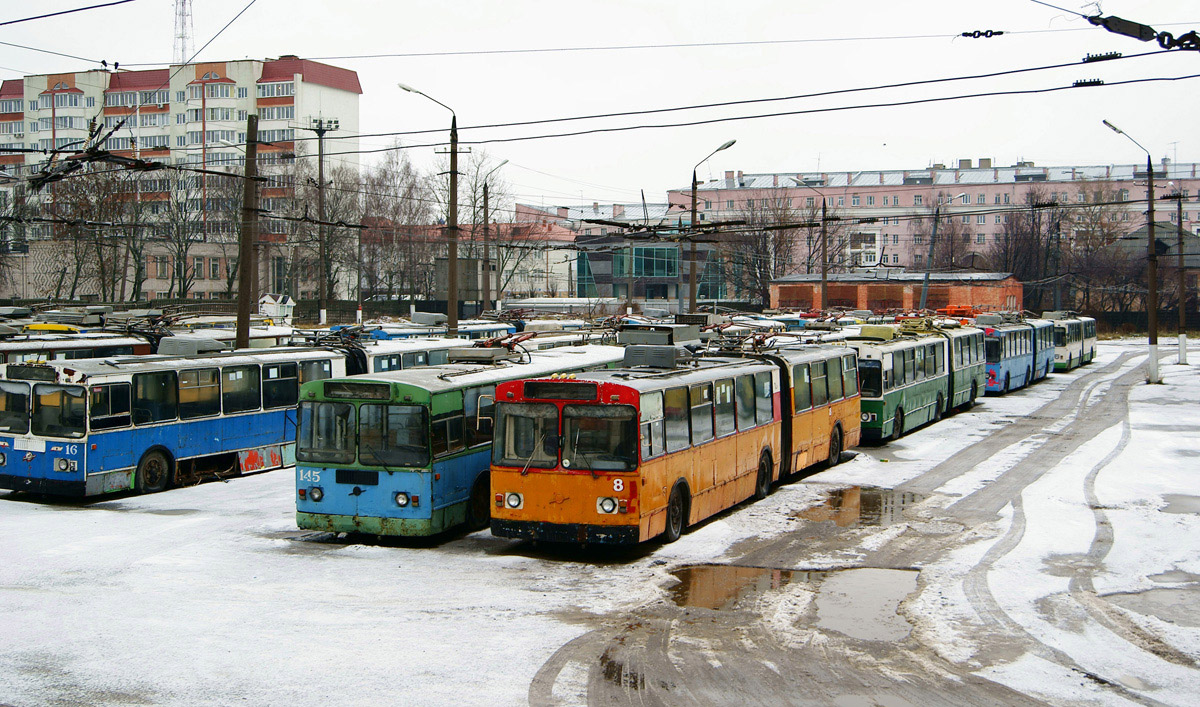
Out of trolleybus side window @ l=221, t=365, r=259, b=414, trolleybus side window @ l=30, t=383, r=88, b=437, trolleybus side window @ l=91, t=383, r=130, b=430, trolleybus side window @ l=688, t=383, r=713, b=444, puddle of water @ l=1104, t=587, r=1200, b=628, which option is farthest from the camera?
trolleybus side window @ l=221, t=365, r=259, b=414

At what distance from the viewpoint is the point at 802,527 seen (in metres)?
15.0

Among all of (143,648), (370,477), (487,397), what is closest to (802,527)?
(487,397)

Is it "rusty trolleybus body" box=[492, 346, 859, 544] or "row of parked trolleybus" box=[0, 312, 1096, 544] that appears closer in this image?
"rusty trolleybus body" box=[492, 346, 859, 544]

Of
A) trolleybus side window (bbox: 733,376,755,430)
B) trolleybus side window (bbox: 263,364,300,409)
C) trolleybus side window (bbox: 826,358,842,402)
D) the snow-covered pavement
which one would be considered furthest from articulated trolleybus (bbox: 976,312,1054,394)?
trolleybus side window (bbox: 263,364,300,409)

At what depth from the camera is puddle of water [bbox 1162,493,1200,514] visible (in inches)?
607

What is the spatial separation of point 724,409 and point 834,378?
21.3 feet

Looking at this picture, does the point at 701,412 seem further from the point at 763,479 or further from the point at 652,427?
the point at 763,479

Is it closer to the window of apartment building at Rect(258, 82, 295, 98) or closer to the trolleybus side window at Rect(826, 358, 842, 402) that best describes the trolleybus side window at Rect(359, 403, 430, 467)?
the trolleybus side window at Rect(826, 358, 842, 402)

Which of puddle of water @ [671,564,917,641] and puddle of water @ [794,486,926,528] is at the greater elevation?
puddle of water @ [671,564,917,641]

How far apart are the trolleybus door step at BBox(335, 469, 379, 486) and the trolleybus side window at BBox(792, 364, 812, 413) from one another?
8.46 metres

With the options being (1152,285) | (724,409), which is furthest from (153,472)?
(1152,285)

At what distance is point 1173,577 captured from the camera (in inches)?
458

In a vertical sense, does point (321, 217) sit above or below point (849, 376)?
above

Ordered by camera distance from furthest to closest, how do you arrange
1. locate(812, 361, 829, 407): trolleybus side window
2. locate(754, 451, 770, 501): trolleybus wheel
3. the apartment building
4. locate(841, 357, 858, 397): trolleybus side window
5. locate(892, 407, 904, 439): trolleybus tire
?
the apartment building → locate(892, 407, 904, 439): trolleybus tire → locate(841, 357, 858, 397): trolleybus side window → locate(812, 361, 829, 407): trolleybus side window → locate(754, 451, 770, 501): trolleybus wheel
